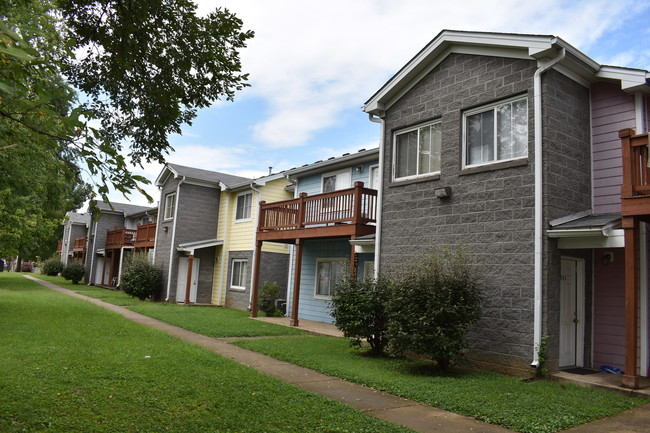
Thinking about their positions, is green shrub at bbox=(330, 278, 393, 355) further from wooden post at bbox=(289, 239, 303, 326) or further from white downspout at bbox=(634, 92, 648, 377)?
wooden post at bbox=(289, 239, 303, 326)

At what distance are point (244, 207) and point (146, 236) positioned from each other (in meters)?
8.35

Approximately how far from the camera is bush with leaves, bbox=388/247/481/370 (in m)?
8.28

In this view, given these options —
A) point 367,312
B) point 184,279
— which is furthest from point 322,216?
point 184,279

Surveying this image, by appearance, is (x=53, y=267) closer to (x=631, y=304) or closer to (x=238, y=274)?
(x=238, y=274)

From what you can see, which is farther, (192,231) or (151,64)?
(192,231)

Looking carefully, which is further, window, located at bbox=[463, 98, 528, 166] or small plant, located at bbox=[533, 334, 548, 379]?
window, located at bbox=[463, 98, 528, 166]

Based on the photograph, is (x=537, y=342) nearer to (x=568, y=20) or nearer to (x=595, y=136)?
(x=595, y=136)

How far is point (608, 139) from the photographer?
30.6ft

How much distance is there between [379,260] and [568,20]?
23.2 ft

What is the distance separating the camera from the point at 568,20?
10.8 metres

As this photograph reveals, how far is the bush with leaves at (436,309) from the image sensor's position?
326 inches

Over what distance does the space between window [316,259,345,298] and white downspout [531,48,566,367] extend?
362 inches


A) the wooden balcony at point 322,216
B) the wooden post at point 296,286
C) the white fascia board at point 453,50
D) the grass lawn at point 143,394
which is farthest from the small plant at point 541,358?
the wooden post at point 296,286

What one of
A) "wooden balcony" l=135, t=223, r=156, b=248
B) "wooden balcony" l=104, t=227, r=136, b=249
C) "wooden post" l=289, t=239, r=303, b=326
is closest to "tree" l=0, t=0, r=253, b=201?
"wooden post" l=289, t=239, r=303, b=326
